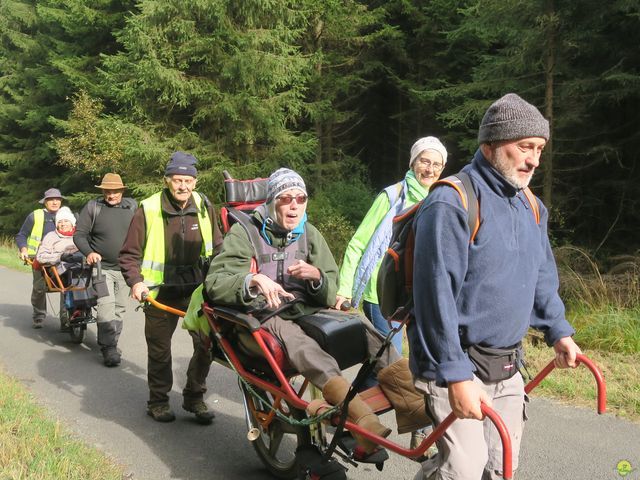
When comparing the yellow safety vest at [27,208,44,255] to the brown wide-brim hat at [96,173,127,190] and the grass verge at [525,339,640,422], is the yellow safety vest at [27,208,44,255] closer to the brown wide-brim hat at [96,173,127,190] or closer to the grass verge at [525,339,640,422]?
the brown wide-brim hat at [96,173,127,190]

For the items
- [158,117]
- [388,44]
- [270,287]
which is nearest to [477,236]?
[270,287]

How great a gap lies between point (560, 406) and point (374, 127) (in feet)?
82.7

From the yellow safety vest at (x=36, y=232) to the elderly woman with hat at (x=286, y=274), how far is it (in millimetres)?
6851

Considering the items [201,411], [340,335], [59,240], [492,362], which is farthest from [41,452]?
[59,240]

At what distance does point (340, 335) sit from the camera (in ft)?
11.9

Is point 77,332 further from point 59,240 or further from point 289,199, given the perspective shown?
point 289,199

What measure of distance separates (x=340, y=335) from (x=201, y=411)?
223 cm

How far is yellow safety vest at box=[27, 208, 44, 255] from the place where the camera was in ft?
32.1

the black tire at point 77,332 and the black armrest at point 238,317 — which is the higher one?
the black armrest at point 238,317

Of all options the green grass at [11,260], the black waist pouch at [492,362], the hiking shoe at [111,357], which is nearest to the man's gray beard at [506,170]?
the black waist pouch at [492,362]

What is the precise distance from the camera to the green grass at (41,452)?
3971 mm

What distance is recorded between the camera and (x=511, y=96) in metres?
2.62

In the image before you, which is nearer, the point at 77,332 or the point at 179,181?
the point at 179,181

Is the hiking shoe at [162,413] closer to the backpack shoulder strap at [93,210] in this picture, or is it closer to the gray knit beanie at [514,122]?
the backpack shoulder strap at [93,210]
